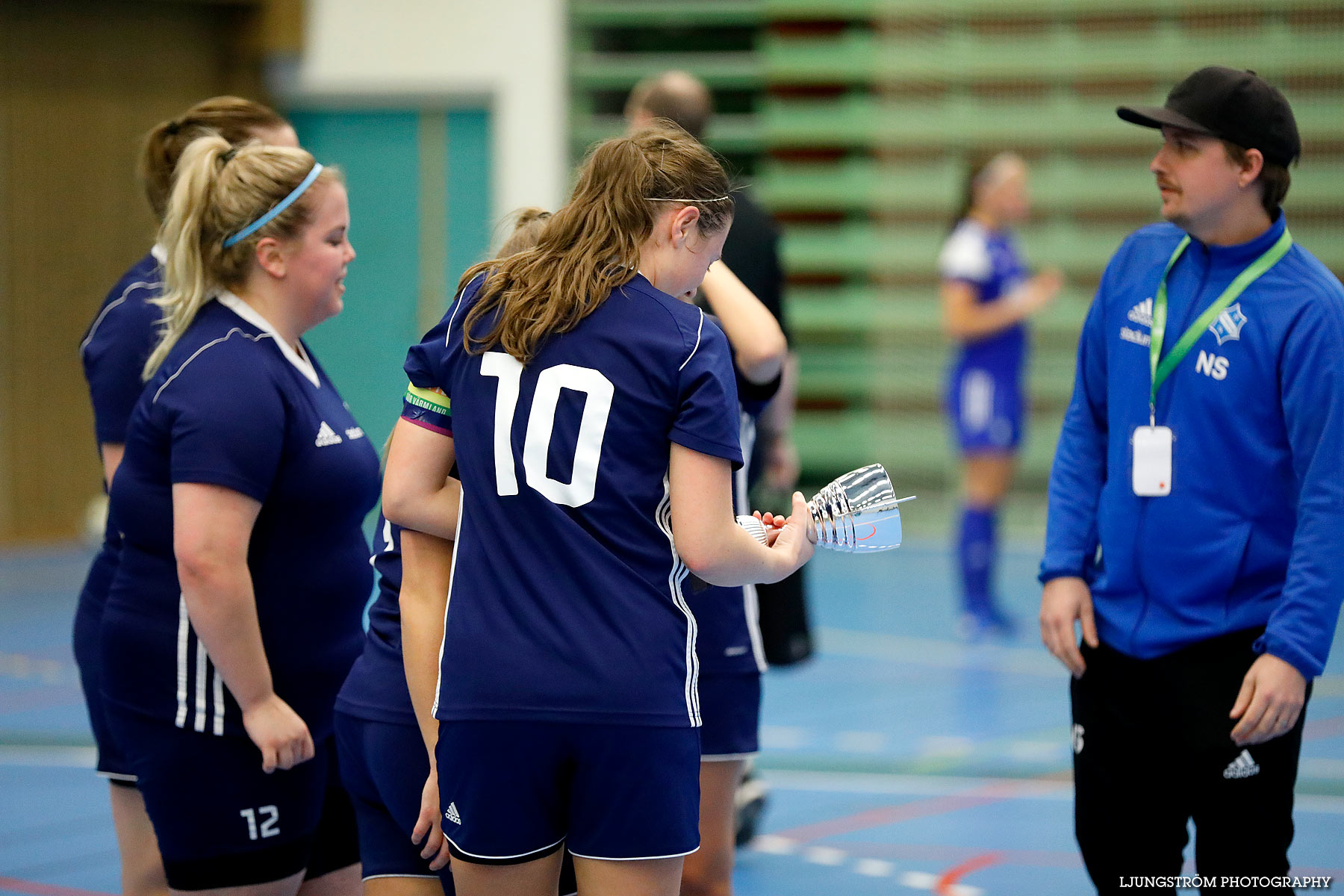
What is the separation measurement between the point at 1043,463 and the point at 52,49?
7.28 m

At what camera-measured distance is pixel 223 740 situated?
2.26 metres

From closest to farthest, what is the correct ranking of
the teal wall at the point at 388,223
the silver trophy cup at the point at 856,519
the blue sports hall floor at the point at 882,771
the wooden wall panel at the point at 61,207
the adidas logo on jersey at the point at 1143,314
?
the silver trophy cup at the point at 856,519, the adidas logo on jersey at the point at 1143,314, the blue sports hall floor at the point at 882,771, the wooden wall panel at the point at 61,207, the teal wall at the point at 388,223

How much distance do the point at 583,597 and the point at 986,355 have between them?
18.1ft

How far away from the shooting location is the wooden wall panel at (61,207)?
9234 mm

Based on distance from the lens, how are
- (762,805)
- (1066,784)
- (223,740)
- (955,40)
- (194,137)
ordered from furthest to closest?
(955,40) → (1066,784) → (762,805) → (194,137) → (223,740)

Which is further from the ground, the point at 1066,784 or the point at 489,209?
the point at 489,209

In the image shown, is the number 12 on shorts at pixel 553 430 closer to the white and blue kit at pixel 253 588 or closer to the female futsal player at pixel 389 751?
the female futsal player at pixel 389 751

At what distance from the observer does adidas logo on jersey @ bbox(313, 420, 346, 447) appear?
2289 millimetres

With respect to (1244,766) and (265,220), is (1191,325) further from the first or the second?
(265,220)

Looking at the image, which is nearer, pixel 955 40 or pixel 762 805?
pixel 762 805

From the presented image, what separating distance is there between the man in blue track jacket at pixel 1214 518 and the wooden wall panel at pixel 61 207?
8.23 meters

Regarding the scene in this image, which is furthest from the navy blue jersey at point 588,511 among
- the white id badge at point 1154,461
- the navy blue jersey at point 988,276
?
the navy blue jersey at point 988,276

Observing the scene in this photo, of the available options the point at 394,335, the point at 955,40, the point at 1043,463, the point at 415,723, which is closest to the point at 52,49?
the point at 394,335

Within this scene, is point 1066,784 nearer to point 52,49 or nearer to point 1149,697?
point 1149,697
